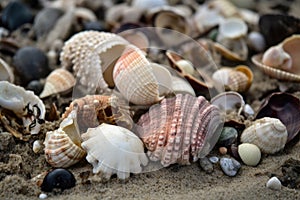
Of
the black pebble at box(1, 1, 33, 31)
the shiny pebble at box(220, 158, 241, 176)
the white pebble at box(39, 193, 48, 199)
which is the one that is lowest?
the shiny pebble at box(220, 158, 241, 176)

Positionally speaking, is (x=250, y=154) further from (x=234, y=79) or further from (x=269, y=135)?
(x=234, y=79)

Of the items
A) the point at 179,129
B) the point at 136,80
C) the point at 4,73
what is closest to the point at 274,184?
the point at 179,129

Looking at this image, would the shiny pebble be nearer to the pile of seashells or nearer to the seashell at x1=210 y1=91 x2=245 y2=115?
the pile of seashells

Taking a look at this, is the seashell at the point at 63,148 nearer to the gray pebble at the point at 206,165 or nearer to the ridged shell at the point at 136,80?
the ridged shell at the point at 136,80

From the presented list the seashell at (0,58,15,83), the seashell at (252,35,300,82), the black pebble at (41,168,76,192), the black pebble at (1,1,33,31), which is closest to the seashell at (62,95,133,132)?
the black pebble at (41,168,76,192)

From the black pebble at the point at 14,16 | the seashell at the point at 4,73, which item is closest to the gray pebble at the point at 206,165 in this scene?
the seashell at the point at 4,73

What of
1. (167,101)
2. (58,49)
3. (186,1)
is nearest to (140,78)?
(167,101)
